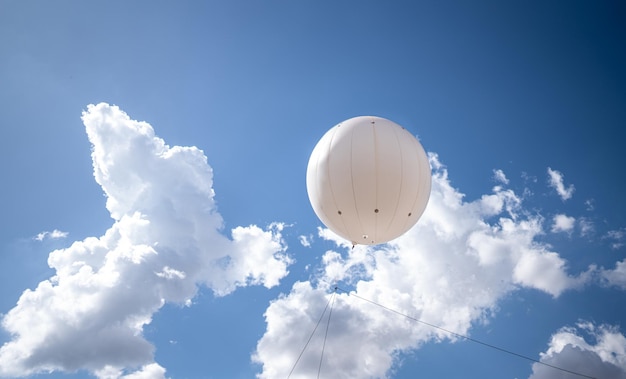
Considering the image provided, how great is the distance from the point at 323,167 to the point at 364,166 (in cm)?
149

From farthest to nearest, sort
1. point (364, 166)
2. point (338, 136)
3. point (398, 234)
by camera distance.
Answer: point (398, 234) → point (338, 136) → point (364, 166)

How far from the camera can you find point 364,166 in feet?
36.4

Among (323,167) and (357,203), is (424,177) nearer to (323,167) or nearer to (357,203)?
(357,203)

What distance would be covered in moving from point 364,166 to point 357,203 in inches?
50.7

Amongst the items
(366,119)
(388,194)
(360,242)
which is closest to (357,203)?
(388,194)

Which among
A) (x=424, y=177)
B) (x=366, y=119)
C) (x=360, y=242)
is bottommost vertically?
(x=360, y=242)

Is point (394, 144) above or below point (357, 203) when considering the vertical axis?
above

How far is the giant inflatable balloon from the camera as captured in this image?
36.6 ft

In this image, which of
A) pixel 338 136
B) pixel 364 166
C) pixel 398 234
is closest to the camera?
pixel 364 166

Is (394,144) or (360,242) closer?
(394,144)

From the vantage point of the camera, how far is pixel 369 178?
435 inches

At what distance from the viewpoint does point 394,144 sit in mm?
11477

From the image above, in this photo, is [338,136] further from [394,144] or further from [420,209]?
[420,209]

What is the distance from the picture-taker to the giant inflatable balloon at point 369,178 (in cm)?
1115
